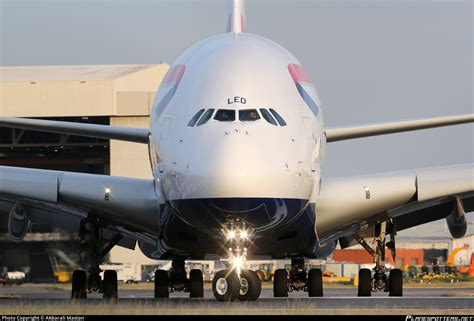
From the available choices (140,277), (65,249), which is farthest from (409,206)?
(140,277)


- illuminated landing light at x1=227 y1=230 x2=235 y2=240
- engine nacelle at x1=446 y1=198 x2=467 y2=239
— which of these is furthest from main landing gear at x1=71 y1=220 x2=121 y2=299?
engine nacelle at x1=446 y1=198 x2=467 y2=239

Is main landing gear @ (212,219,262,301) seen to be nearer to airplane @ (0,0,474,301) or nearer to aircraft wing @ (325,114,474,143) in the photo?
airplane @ (0,0,474,301)

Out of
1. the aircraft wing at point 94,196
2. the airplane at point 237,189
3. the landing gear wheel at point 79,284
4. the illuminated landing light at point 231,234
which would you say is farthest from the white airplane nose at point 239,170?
the landing gear wheel at point 79,284

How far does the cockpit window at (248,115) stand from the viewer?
27.2 m

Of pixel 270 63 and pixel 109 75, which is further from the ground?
pixel 109 75

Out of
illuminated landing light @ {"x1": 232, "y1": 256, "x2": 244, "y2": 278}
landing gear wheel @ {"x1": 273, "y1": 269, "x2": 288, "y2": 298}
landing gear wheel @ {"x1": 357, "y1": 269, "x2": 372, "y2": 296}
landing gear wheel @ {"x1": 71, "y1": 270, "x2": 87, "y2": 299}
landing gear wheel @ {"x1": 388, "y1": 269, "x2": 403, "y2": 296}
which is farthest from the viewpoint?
landing gear wheel @ {"x1": 273, "y1": 269, "x2": 288, "y2": 298}

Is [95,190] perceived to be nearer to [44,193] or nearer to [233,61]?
[44,193]

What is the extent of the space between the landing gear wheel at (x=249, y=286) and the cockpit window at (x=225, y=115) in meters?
3.26

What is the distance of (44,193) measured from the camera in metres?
32.0

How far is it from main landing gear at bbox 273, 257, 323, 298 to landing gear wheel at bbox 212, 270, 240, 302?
7347 millimetres

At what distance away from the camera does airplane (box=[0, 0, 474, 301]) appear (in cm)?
2692

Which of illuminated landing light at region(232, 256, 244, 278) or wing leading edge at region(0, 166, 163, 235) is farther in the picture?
wing leading edge at region(0, 166, 163, 235)

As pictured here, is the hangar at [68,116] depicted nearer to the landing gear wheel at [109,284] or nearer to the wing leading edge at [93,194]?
the landing gear wheel at [109,284]

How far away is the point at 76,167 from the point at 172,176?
47.9m
